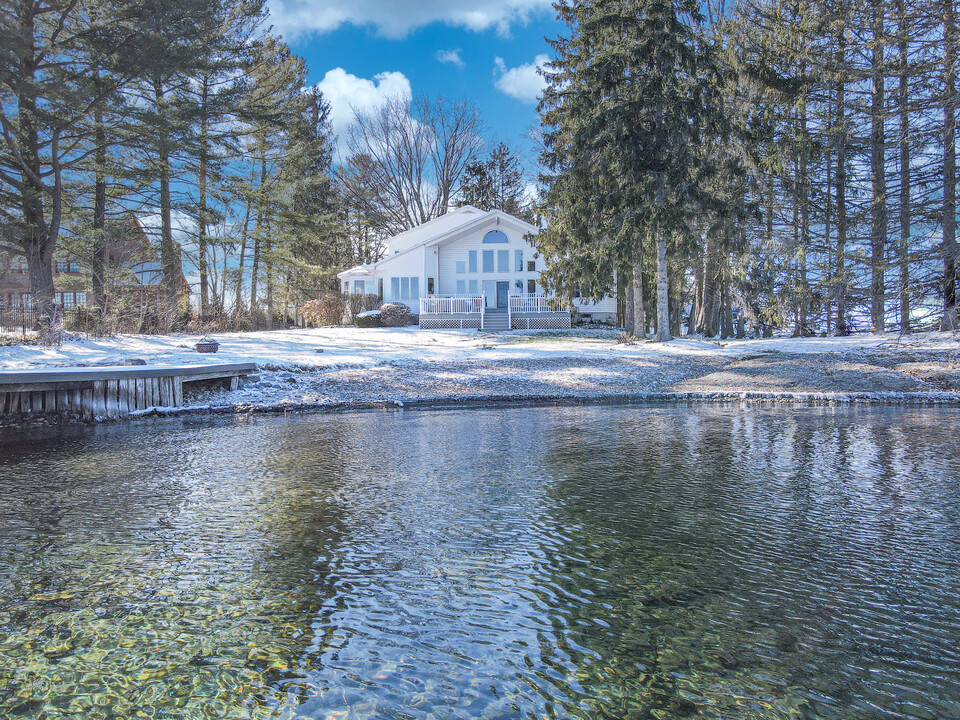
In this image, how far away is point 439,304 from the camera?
30812mm

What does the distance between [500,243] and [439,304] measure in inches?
190

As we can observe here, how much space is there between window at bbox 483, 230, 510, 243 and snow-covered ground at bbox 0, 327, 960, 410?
13.1 metres

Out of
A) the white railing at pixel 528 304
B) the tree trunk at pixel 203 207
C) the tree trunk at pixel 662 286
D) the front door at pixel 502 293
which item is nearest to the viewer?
the tree trunk at pixel 662 286

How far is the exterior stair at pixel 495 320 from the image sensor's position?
98.4ft

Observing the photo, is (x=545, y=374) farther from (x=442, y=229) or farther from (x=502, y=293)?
(x=442, y=229)

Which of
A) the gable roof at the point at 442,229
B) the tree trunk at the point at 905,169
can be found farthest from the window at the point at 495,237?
the tree trunk at the point at 905,169

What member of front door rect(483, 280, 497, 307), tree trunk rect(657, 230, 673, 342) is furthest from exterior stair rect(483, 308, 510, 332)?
tree trunk rect(657, 230, 673, 342)

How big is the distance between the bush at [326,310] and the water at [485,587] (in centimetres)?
2603

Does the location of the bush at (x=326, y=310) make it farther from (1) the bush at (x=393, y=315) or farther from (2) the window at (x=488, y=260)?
(2) the window at (x=488, y=260)

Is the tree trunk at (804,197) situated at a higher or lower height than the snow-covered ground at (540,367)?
higher

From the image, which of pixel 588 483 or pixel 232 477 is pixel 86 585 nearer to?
pixel 232 477

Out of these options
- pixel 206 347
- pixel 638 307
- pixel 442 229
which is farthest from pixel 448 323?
pixel 206 347

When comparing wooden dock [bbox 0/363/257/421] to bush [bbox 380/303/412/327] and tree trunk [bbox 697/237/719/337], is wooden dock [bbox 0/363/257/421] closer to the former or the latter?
tree trunk [bbox 697/237/719/337]

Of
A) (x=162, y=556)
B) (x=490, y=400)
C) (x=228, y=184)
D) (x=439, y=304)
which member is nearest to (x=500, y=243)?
(x=439, y=304)
